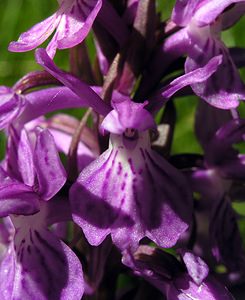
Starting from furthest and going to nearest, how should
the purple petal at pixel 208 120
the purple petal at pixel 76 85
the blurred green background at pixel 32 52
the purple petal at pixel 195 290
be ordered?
the blurred green background at pixel 32 52 → the purple petal at pixel 208 120 → the purple petal at pixel 195 290 → the purple petal at pixel 76 85

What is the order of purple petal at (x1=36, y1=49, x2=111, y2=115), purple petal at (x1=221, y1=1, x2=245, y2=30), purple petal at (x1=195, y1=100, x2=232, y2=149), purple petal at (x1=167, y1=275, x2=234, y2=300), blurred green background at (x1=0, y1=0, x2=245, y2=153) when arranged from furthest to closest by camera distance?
1. blurred green background at (x1=0, y1=0, x2=245, y2=153)
2. purple petal at (x1=195, y1=100, x2=232, y2=149)
3. purple petal at (x1=221, y1=1, x2=245, y2=30)
4. purple petal at (x1=167, y1=275, x2=234, y2=300)
5. purple petal at (x1=36, y1=49, x2=111, y2=115)

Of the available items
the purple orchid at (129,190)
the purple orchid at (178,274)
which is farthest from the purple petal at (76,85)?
the purple orchid at (178,274)

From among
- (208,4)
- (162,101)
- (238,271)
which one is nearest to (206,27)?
(208,4)

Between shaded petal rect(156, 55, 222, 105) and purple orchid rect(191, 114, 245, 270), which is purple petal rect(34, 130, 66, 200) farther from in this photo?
purple orchid rect(191, 114, 245, 270)

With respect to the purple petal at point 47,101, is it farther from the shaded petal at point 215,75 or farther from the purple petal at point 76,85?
the shaded petal at point 215,75

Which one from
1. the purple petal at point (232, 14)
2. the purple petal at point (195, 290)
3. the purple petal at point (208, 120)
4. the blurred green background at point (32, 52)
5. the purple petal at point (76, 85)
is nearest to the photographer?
the purple petal at point (76, 85)

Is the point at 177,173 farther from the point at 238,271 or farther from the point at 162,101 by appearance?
the point at 238,271

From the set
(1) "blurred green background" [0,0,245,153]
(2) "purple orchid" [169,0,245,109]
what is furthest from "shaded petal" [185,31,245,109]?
(1) "blurred green background" [0,0,245,153]
